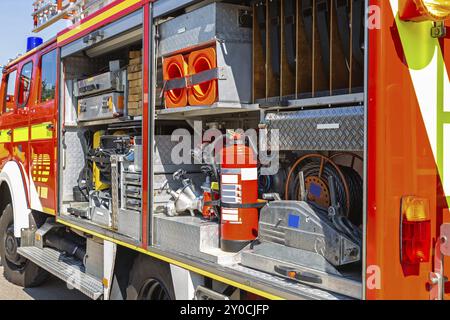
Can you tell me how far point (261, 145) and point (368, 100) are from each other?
105 cm

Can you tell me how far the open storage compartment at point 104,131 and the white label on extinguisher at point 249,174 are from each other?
1.13 m

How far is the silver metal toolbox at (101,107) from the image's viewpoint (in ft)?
14.9

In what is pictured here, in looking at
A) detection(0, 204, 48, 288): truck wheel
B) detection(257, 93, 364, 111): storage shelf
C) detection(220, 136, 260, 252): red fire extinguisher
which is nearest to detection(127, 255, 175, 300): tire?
detection(220, 136, 260, 252): red fire extinguisher

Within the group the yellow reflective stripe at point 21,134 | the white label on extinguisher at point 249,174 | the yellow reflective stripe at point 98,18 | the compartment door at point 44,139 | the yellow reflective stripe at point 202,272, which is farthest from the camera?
the yellow reflective stripe at point 21,134

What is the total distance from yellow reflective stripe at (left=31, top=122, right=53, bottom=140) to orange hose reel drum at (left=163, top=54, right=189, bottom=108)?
239cm

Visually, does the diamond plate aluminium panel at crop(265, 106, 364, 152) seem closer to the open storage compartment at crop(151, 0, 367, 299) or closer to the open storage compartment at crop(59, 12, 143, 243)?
the open storage compartment at crop(151, 0, 367, 299)

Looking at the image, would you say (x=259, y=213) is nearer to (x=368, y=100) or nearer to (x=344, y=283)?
(x=344, y=283)

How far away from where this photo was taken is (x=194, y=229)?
10.7 ft

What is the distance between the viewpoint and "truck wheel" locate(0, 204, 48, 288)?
6266 mm

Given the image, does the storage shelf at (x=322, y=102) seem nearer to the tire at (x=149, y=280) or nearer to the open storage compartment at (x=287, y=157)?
the open storage compartment at (x=287, y=157)

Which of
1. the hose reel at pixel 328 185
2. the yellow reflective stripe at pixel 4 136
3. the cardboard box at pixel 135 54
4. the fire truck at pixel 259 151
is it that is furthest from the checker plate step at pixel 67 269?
the hose reel at pixel 328 185

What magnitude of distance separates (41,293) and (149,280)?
3079mm

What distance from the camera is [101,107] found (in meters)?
4.83
